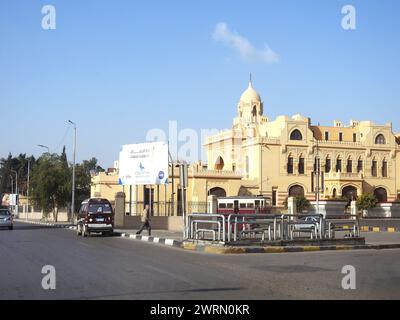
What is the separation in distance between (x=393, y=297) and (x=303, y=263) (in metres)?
6.21

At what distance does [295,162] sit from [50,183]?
33325 mm

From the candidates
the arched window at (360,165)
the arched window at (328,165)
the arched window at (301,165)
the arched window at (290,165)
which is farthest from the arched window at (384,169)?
the arched window at (290,165)

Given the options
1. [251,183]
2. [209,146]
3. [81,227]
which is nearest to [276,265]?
[81,227]

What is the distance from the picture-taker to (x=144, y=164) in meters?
43.5

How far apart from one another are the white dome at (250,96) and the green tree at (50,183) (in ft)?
126

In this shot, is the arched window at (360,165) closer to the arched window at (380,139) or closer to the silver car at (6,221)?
the arched window at (380,139)

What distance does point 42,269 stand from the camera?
13.6m

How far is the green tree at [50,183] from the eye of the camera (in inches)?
2227

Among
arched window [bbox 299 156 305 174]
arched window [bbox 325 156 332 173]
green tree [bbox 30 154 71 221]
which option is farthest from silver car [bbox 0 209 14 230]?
arched window [bbox 325 156 332 173]

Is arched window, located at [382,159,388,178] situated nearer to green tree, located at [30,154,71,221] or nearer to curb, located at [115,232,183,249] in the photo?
green tree, located at [30,154,71,221]

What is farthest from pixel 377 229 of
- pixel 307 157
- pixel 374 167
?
pixel 374 167

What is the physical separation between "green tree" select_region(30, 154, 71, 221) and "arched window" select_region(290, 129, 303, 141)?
31545 millimetres

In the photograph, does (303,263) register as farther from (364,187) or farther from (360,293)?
(364,187)

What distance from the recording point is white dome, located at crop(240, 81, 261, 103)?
8869 centimetres
